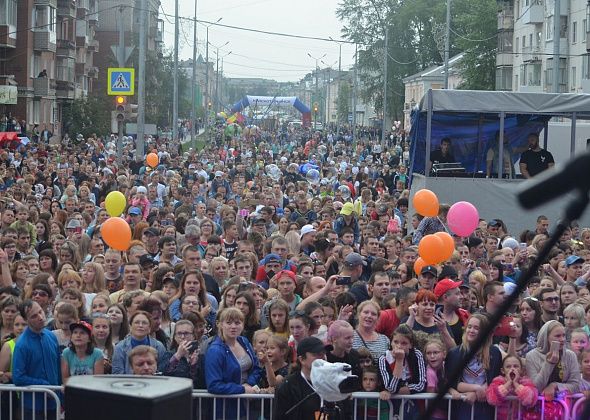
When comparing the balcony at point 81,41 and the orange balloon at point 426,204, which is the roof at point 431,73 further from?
the orange balloon at point 426,204

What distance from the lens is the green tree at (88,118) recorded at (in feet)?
207

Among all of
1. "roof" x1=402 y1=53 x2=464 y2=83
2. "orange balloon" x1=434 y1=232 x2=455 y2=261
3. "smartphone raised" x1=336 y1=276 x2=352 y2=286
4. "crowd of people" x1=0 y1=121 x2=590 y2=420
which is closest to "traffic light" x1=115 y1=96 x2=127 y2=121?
"crowd of people" x1=0 y1=121 x2=590 y2=420

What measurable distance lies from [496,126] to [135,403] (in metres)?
20.6

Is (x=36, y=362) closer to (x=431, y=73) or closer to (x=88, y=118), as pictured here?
(x=88, y=118)

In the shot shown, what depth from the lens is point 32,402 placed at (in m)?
7.59

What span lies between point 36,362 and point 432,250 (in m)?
4.86

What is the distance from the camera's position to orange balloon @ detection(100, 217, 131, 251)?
13031mm

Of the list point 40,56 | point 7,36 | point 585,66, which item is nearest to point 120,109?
point 7,36

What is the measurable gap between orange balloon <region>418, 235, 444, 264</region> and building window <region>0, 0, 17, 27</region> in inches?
1865

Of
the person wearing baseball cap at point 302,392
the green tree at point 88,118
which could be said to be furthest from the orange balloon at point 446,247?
the green tree at point 88,118

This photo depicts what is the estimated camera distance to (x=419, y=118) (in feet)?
71.4

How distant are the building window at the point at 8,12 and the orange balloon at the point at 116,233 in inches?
1768

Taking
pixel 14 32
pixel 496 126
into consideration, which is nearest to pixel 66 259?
pixel 496 126

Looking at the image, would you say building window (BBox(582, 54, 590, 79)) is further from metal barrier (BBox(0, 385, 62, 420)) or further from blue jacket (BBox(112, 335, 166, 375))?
metal barrier (BBox(0, 385, 62, 420))
